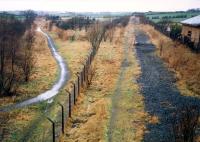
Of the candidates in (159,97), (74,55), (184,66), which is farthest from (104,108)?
(74,55)

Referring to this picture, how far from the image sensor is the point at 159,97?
2344cm

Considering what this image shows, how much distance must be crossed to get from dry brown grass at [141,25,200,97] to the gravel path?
73cm

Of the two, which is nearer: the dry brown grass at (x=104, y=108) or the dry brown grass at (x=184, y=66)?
the dry brown grass at (x=104, y=108)

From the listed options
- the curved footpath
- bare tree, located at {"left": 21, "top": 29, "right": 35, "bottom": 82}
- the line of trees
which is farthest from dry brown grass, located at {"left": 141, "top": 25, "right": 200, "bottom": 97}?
the line of trees

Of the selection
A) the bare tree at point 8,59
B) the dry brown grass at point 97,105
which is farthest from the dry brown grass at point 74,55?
the bare tree at point 8,59

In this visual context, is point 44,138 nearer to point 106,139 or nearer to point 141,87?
point 106,139

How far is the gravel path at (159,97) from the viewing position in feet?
56.0

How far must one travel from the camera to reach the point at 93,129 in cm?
1750

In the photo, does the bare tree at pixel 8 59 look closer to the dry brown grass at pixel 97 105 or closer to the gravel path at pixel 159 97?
the dry brown grass at pixel 97 105

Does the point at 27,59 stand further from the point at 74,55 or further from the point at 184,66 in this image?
the point at 184,66

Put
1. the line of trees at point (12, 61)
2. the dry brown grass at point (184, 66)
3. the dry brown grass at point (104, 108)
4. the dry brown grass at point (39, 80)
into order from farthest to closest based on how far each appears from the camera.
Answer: the line of trees at point (12, 61) < the dry brown grass at point (184, 66) < the dry brown grass at point (39, 80) < the dry brown grass at point (104, 108)

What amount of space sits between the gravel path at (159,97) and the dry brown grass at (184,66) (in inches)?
28.9

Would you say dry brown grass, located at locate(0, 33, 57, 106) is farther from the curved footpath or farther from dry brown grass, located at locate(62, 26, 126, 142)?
Answer: dry brown grass, located at locate(62, 26, 126, 142)

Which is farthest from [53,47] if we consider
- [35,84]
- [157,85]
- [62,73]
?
[157,85]
